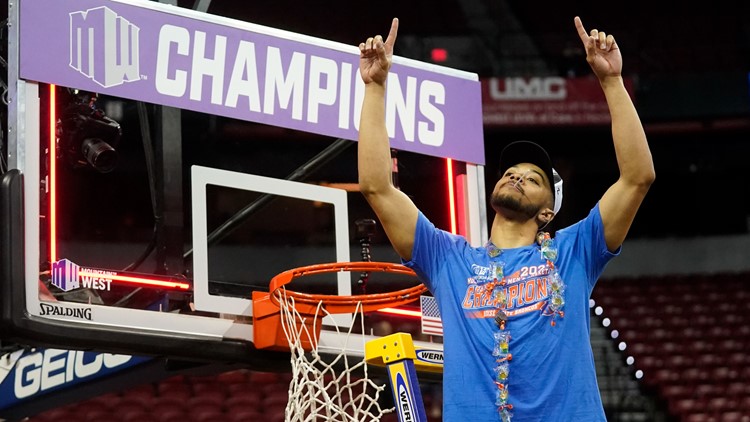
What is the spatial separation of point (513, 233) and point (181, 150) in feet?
7.28

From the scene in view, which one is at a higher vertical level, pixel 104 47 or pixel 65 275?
pixel 104 47

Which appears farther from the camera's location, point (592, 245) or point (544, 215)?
point (544, 215)

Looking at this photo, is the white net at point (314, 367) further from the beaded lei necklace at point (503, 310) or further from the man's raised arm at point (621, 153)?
the man's raised arm at point (621, 153)

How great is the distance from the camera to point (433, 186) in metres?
5.21

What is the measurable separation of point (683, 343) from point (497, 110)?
3795 millimetres

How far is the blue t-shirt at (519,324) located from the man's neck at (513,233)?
0.04 meters

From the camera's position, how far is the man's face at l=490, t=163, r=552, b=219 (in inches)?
125

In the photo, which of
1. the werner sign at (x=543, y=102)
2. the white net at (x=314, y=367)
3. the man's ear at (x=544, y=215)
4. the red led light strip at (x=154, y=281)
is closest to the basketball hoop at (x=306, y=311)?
the white net at (x=314, y=367)

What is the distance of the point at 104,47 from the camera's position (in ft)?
14.5

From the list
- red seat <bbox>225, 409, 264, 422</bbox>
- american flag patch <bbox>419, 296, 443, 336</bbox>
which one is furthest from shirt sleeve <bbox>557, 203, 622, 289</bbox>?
red seat <bbox>225, 409, 264, 422</bbox>

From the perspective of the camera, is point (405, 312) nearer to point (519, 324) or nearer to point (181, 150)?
point (181, 150)

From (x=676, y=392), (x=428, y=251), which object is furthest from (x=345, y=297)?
(x=676, y=392)

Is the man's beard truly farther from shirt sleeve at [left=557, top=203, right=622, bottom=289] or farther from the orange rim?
the orange rim

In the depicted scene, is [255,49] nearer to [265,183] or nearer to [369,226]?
[265,183]
